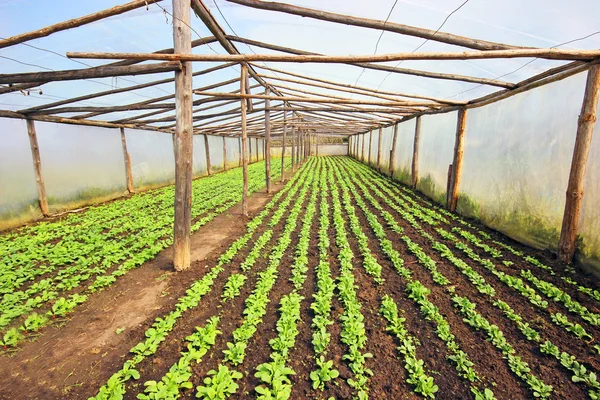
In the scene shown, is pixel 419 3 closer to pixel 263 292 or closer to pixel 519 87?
pixel 519 87

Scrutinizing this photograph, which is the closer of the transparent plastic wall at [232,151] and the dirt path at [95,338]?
the dirt path at [95,338]

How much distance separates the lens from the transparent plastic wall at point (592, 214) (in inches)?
171

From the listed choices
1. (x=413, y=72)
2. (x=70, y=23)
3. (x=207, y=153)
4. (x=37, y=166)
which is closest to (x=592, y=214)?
(x=413, y=72)

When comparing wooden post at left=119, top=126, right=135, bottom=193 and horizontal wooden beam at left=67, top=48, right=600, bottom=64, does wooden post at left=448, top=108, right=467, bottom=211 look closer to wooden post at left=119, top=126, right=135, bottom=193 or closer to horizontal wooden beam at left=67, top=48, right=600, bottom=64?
horizontal wooden beam at left=67, top=48, right=600, bottom=64

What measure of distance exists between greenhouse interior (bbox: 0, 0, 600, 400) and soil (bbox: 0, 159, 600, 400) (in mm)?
25

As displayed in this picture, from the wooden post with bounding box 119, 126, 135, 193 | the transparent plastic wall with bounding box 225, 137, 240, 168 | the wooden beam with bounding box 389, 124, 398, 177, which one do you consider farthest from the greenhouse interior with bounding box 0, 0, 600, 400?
the transparent plastic wall with bounding box 225, 137, 240, 168

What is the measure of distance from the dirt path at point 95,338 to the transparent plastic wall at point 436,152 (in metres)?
8.76

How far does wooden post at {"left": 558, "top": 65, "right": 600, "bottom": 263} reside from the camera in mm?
4391

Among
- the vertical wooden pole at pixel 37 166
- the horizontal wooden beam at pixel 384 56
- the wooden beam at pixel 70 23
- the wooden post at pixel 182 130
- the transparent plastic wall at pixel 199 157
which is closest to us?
the horizontal wooden beam at pixel 384 56

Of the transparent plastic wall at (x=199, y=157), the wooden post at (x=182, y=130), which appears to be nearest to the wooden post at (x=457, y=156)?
the wooden post at (x=182, y=130)

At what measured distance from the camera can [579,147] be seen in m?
4.54

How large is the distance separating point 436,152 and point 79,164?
45.5ft

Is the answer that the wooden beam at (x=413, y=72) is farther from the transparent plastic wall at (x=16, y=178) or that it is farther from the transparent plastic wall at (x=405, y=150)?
the transparent plastic wall at (x=405, y=150)

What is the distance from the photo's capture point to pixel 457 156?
8.60 metres
